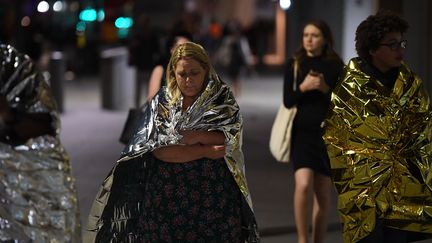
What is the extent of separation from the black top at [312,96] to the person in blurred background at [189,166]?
1.74 meters

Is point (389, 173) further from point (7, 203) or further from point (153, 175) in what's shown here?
point (7, 203)

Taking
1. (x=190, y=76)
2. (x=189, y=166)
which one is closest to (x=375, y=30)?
(x=190, y=76)

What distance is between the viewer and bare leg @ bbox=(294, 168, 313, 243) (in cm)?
759

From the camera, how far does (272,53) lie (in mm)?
34562

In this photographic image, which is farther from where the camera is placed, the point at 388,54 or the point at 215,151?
the point at 388,54

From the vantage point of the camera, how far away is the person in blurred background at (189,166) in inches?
230

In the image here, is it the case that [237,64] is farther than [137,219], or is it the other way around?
[237,64]

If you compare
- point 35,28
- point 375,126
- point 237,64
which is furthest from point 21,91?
point 35,28

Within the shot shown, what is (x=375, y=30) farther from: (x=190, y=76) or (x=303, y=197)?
(x=303, y=197)

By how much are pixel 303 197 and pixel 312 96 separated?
0.76m

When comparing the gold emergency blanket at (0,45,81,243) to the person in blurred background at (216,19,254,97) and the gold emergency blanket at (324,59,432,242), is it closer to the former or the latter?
the gold emergency blanket at (324,59,432,242)

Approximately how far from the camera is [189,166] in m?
5.84

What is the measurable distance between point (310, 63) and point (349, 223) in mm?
2079

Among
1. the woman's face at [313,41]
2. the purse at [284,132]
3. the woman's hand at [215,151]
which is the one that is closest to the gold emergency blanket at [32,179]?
the woman's hand at [215,151]
